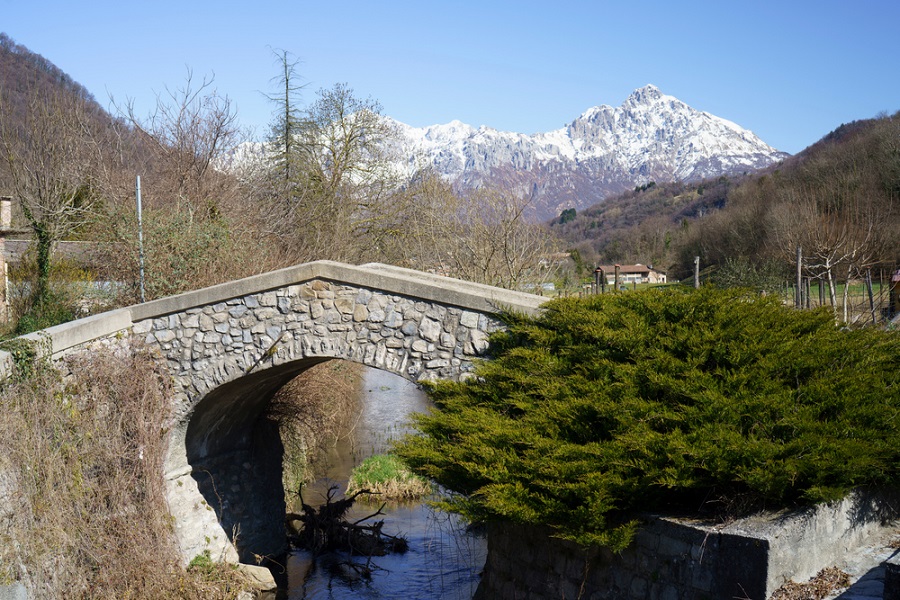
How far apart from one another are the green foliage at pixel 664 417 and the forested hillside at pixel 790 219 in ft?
27.5

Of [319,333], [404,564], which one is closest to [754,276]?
[404,564]

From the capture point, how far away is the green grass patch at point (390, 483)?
13375mm

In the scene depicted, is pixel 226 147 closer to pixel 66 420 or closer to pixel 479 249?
pixel 479 249

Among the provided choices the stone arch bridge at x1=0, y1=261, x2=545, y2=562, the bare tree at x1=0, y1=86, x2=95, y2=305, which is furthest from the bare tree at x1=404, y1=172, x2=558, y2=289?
the bare tree at x1=0, y1=86, x2=95, y2=305

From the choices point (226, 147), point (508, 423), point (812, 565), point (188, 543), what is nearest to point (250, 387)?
point (188, 543)

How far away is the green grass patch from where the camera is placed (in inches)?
527

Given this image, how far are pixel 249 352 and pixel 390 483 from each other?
18.5 ft

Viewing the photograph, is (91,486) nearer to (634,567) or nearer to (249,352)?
(249,352)

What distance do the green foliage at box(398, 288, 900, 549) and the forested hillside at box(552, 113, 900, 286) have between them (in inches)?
330

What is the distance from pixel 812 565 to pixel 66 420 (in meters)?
7.04

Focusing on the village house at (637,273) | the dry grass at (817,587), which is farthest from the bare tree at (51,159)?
the village house at (637,273)

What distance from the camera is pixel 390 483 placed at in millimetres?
13430

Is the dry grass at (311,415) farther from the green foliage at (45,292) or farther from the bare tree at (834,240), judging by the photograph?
the bare tree at (834,240)

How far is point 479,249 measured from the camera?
15.6 metres
